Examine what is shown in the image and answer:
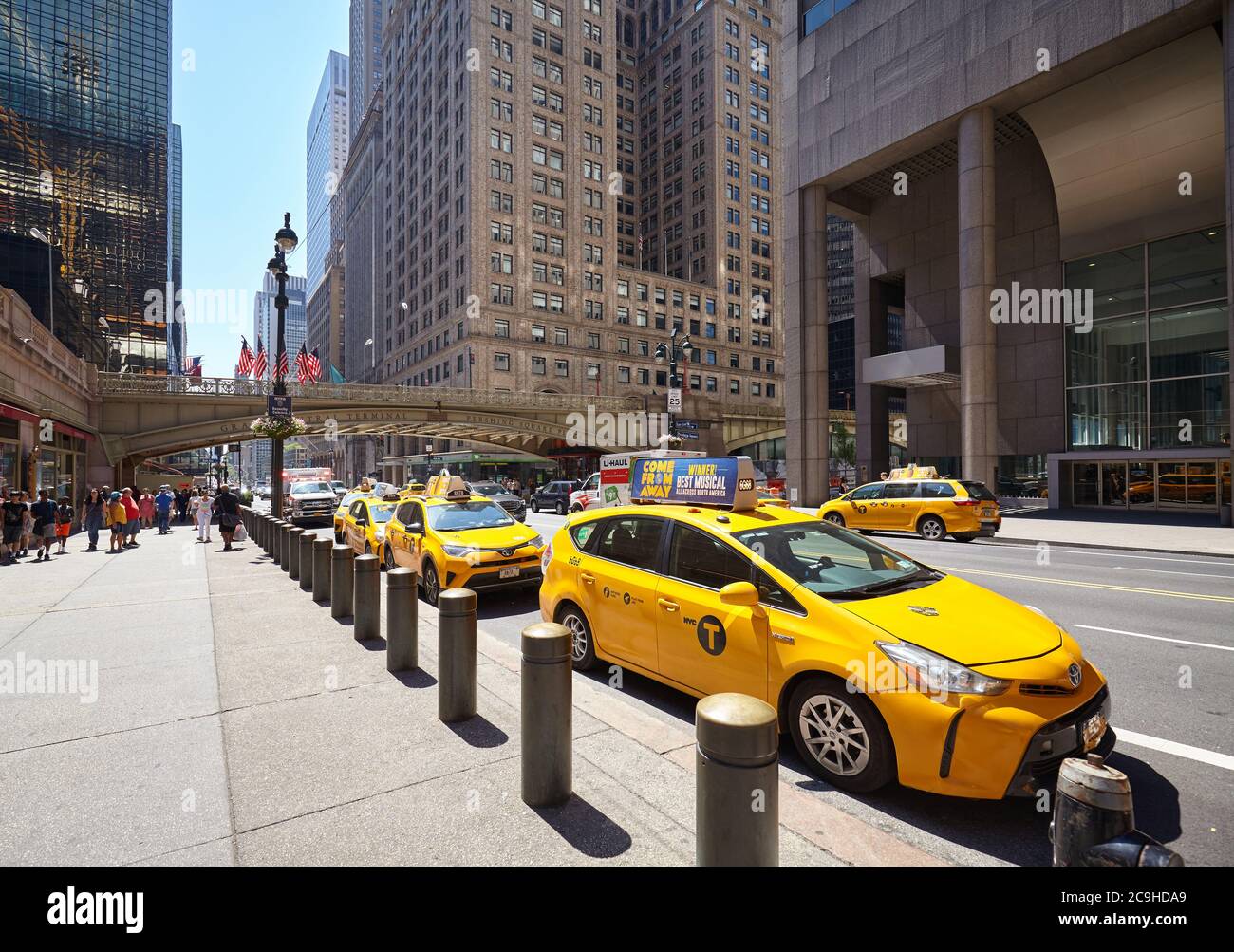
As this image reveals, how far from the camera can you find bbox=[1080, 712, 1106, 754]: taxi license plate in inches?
128

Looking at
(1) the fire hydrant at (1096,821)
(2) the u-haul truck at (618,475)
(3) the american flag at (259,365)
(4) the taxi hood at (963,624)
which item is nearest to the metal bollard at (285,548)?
(2) the u-haul truck at (618,475)

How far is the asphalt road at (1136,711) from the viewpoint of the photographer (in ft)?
10.2

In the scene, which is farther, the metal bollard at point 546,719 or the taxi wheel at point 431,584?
the taxi wheel at point 431,584

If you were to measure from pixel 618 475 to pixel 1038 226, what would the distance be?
84.6ft

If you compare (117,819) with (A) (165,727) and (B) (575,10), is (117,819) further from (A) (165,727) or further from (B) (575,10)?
(B) (575,10)

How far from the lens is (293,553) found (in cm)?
1084

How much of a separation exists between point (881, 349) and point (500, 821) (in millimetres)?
38893

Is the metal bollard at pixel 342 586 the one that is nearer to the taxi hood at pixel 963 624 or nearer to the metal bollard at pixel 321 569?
the metal bollard at pixel 321 569

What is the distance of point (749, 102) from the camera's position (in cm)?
7962

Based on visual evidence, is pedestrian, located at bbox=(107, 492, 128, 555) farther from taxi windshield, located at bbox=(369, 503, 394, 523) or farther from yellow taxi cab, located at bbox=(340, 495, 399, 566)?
taxi windshield, located at bbox=(369, 503, 394, 523)

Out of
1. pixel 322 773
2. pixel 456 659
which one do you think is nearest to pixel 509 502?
pixel 456 659

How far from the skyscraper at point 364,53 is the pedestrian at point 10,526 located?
134567 mm

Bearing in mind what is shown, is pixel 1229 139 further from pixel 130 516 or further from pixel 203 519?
pixel 130 516

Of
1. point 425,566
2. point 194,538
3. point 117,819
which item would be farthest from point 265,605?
point 194,538
